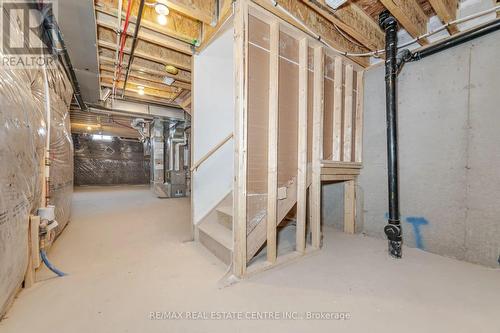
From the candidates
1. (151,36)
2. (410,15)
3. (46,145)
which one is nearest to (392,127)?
(410,15)

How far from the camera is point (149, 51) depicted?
2.96m

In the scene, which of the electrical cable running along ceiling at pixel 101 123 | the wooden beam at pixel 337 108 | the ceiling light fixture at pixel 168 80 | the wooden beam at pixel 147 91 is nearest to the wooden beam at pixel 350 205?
the wooden beam at pixel 337 108

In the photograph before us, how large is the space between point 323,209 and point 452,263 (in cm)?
161

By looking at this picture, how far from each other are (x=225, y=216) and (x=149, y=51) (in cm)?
254

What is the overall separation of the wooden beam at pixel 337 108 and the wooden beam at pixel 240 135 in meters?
1.35

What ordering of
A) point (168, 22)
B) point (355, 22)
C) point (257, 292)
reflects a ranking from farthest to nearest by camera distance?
point (168, 22) → point (355, 22) → point (257, 292)

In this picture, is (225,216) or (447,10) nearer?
(447,10)

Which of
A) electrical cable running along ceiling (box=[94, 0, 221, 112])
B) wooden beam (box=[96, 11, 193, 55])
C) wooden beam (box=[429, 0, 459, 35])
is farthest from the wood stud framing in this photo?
wooden beam (box=[96, 11, 193, 55])

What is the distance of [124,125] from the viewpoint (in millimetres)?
7383

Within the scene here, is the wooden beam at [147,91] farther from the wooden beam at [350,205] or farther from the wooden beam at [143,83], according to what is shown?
the wooden beam at [350,205]

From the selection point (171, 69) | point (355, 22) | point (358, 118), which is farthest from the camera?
point (171, 69)

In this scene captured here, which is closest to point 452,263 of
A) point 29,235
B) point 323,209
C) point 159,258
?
point 323,209

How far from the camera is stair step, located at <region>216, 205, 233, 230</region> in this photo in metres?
2.47

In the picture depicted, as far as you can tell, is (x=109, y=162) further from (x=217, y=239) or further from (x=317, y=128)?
(x=317, y=128)
